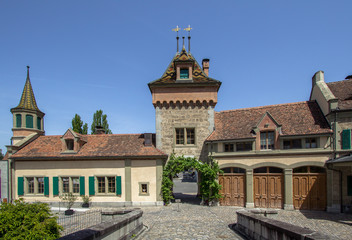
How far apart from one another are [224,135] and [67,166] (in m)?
13.3

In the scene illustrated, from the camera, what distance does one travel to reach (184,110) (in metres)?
20.3

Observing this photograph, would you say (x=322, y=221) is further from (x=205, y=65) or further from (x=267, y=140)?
(x=205, y=65)

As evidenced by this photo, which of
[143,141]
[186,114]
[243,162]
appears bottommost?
[243,162]

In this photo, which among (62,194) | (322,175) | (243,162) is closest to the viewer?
(322,175)

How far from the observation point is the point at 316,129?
55.0ft

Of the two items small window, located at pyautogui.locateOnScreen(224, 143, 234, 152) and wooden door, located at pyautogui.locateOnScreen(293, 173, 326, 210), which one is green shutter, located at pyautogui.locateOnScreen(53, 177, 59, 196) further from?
wooden door, located at pyautogui.locateOnScreen(293, 173, 326, 210)

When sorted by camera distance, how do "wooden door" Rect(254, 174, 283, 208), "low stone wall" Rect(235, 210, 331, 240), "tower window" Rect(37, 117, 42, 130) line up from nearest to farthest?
1. "low stone wall" Rect(235, 210, 331, 240)
2. "wooden door" Rect(254, 174, 283, 208)
3. "tower window" Rect(37, 117, 42, 130)

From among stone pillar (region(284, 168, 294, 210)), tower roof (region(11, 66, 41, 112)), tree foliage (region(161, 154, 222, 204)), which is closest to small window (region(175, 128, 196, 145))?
tree foliage (region(161, 154, 222, 204))

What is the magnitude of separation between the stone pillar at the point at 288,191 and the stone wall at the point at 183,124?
6.45 meters

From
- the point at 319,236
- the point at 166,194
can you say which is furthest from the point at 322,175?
the point at 319,236

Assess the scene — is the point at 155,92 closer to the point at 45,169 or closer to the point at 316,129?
the point at 45,169

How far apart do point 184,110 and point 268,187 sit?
897cm

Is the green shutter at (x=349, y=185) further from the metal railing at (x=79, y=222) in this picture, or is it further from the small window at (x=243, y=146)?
the metal railing at (x=79, y=222)

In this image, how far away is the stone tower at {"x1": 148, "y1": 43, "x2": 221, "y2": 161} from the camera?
19.9m
